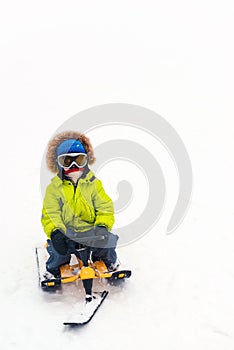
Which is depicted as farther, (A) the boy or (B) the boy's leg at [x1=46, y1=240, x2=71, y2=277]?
(B) the boy's leg at [x1=46, y1=240, x2=71, y2=277]

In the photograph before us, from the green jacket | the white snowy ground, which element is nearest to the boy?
the green jacket

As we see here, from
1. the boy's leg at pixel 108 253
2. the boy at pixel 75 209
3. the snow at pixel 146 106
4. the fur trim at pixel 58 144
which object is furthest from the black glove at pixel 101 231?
the fur trim at pixel 58 144

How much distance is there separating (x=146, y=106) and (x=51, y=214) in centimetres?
820

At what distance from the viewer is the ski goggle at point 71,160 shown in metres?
4.45

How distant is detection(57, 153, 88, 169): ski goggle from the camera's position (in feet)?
14.6

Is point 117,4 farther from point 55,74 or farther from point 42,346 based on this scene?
point 42,346

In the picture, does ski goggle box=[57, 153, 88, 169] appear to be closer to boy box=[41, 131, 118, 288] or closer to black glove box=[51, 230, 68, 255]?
boy box=[41, 131, 118, 288]

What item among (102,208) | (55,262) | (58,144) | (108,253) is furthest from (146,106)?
(55,262)

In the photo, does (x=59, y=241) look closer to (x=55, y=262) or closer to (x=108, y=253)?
(x=55, y=262)

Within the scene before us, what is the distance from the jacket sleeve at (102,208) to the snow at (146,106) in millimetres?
793

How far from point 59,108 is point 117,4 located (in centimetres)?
814

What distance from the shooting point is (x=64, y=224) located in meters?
4.61

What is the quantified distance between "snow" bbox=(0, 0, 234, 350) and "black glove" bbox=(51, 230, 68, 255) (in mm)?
522

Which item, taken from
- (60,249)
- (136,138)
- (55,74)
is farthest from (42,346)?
(55,74)
